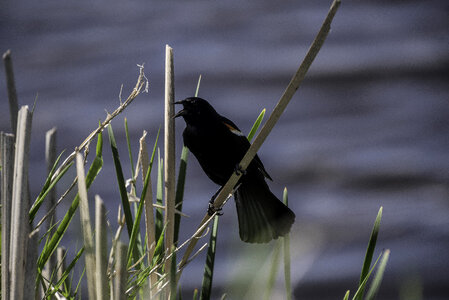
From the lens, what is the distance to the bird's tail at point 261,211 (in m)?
1.09

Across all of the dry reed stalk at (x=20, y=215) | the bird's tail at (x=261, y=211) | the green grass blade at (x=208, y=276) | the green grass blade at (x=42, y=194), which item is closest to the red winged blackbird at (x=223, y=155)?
the bird's tail at (x=261, y=211)

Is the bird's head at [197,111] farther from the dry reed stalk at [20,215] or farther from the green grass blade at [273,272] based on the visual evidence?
the dry reed stalk at [20,215]

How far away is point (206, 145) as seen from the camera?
4.12ft

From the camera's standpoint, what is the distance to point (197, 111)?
1.22 metres

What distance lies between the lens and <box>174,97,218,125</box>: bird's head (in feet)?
3.98

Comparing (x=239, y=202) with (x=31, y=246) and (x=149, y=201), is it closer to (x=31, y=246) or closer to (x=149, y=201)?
(x=149, y=201)

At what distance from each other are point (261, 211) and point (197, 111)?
21 centimetres

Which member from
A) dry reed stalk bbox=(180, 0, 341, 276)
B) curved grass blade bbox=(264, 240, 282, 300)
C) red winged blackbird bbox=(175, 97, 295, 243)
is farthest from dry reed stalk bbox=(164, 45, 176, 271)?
red winged blackbird bbox=(175, 97, 295, 243)

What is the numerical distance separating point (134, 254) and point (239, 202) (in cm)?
37

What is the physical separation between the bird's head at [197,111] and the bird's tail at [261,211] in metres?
0.14

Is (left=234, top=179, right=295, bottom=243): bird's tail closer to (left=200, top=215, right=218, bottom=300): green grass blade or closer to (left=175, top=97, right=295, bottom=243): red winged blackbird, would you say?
(left=175, top=97, right=295, bottom=243): red winged blackbird

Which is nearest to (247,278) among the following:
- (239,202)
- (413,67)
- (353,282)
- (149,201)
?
(149,201)

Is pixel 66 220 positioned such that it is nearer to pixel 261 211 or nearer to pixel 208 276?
pixel 208 276

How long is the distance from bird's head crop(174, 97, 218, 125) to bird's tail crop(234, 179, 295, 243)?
0.14 m
